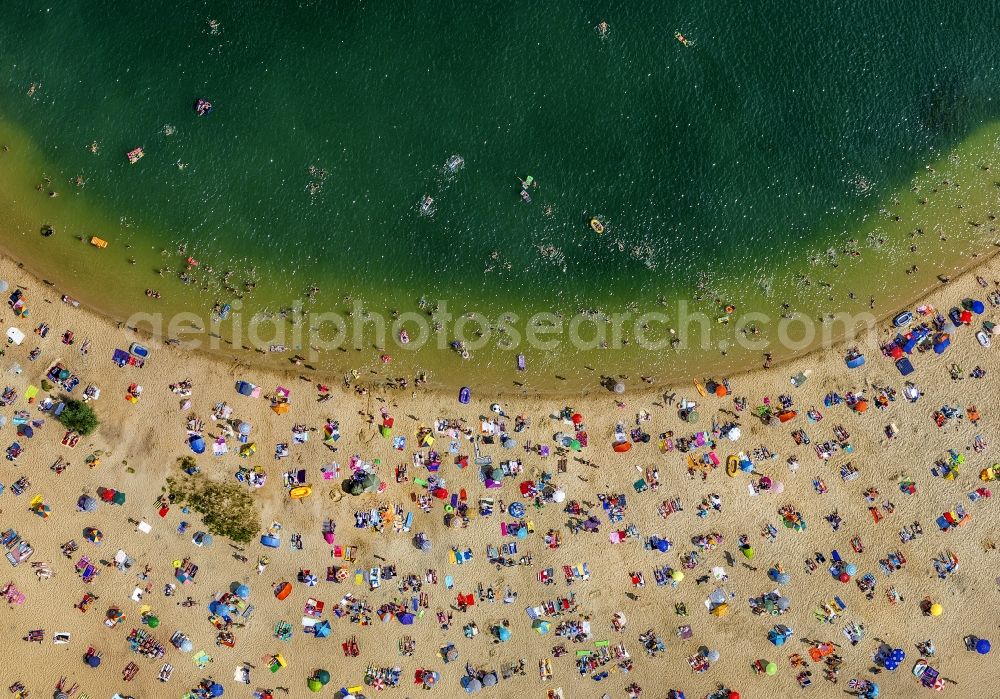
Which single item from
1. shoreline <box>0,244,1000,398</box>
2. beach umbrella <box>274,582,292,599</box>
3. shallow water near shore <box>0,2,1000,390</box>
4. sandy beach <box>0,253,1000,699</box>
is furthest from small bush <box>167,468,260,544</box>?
shallow water near shore <box>0,2,1000,390</box>

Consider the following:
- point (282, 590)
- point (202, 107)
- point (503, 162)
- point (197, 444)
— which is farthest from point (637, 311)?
point (202, 107)

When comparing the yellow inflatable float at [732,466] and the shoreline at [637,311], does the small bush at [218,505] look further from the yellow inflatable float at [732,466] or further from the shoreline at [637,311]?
the yellow inflatable float at [732,466]

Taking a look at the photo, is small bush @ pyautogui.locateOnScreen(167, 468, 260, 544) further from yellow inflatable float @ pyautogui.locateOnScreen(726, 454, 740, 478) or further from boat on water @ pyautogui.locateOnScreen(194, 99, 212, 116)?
yellow inflatable float @ pyautogui.locateOnScreen(726, 454, 740, 478)

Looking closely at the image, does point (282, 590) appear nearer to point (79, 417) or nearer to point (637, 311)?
point (79, 417)

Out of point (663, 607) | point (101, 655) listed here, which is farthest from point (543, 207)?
point (101, 655)

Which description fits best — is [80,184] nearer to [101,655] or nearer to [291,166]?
[291,166]

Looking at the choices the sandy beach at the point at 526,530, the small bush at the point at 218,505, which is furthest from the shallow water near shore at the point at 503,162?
the small bush at the point at 218,505
